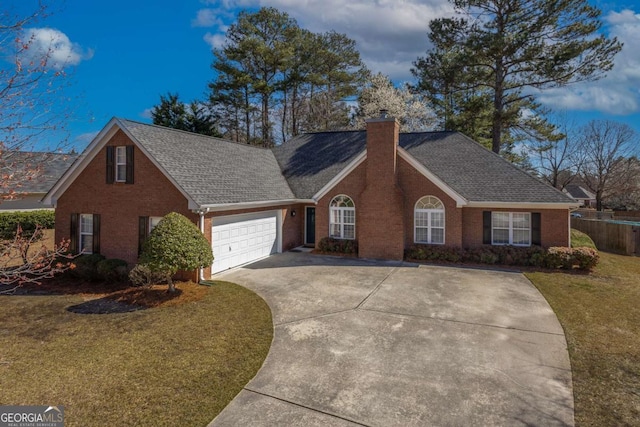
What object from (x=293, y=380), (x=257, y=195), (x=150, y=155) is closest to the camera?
(x=293, y=380)

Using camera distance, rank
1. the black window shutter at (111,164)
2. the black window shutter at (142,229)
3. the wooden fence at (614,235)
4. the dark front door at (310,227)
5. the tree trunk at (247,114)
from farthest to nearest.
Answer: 1. the tree trunk at (247,114)
2. the dark front door at (310,227)
3. the wooden fence at (614,235)
4. the black window shutter at (111,164)
5. the black window shutter at (142,229)

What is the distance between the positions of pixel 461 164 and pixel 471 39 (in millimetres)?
12824

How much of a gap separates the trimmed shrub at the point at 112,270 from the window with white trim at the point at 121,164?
10.9 ft

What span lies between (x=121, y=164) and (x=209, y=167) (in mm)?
3416

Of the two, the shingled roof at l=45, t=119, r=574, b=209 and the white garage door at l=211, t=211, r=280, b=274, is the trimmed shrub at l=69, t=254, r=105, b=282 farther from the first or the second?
the white garage door at l=211, t=211, r=280, b=274

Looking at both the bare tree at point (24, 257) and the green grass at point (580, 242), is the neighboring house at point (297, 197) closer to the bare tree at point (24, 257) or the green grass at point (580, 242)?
the green grass at point (580, 242)

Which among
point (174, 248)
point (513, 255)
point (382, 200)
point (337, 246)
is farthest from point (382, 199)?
point (174, 248)

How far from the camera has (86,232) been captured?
1473 centimetres

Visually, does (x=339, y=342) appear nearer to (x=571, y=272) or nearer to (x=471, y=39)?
(x=571, y=272)

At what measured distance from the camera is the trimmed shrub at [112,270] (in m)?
12.8

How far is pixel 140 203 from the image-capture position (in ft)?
44.7

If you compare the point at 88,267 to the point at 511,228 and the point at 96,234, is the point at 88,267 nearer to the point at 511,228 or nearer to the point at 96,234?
the point at 96,234

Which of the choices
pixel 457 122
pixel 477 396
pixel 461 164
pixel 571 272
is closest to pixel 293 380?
pixel 477 396

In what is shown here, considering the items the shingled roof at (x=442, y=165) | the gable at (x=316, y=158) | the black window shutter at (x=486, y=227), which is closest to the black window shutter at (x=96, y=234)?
the gable at (x=316, y=158)
